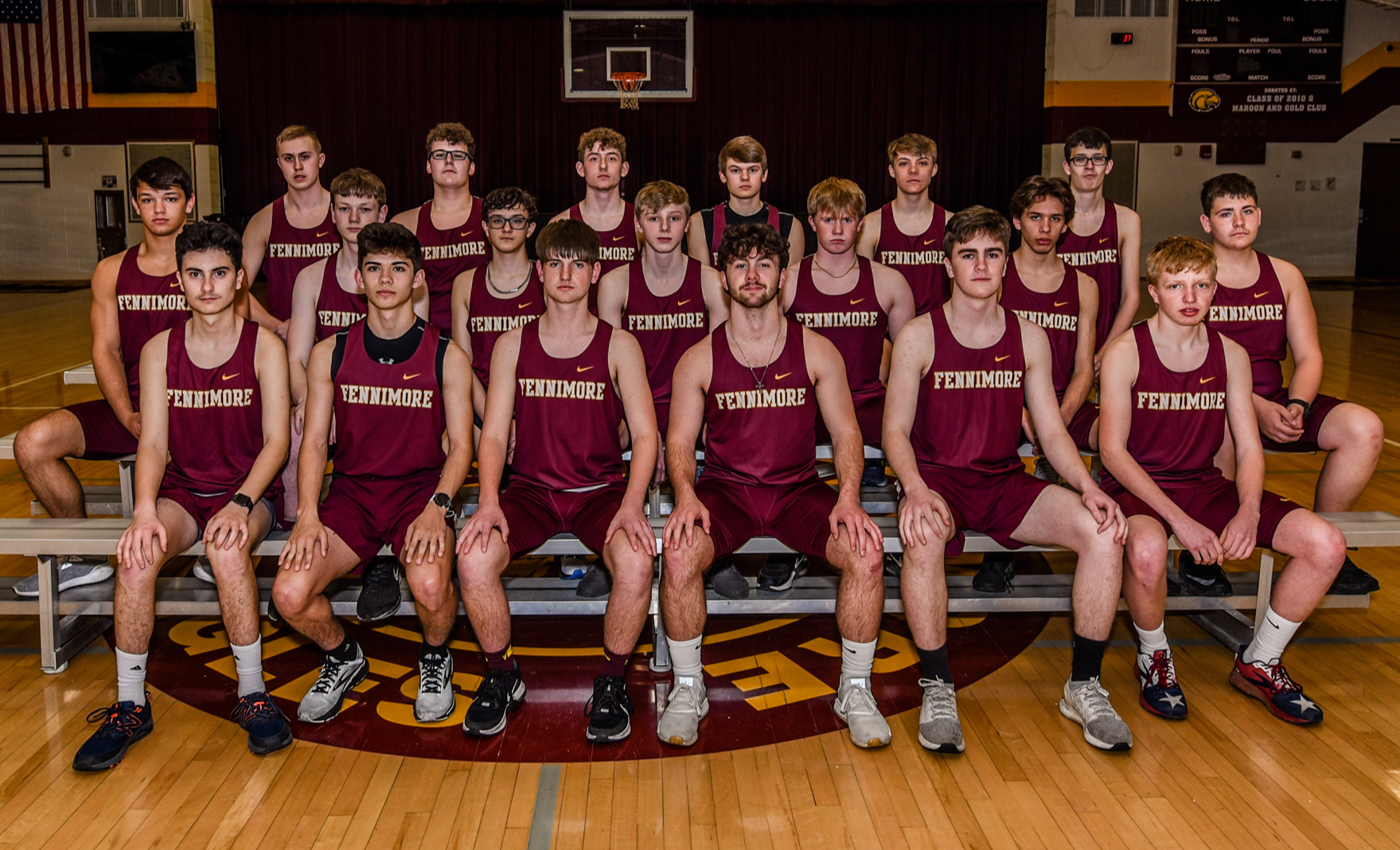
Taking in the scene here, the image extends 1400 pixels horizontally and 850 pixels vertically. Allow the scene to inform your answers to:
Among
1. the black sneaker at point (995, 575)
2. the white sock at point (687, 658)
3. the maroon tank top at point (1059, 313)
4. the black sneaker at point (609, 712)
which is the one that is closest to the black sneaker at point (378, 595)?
the black sneaker at point (609, 712)

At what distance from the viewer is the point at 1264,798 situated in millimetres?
2777

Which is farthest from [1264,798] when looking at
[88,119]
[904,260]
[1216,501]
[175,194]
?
[88,119]

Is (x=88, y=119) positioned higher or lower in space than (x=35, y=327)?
higher

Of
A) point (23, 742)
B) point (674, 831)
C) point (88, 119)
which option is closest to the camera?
point (674, 831)

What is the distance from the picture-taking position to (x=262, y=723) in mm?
3057

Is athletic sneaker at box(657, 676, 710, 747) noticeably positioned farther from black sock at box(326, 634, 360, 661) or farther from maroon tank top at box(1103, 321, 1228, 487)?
maroon tank top at box(1103, 321, 1228, 487)

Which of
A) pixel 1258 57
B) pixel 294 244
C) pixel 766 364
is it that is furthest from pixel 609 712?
pixel 1258 57

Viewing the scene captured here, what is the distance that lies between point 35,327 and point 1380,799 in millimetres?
12187

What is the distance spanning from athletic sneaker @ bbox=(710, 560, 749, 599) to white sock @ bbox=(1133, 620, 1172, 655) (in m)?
1.20

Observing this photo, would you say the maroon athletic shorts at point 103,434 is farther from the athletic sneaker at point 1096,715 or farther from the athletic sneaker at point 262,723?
the athletic sneaker at point 1096,715

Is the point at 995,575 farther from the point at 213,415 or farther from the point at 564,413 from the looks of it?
the point at 213,415

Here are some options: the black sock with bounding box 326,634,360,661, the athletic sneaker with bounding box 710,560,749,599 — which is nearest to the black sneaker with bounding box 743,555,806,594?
the athletic sneaker with bounding box 710,560,749,599

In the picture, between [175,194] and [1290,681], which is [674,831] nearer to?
[1290,681]

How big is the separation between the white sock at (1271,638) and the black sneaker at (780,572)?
145 cm
